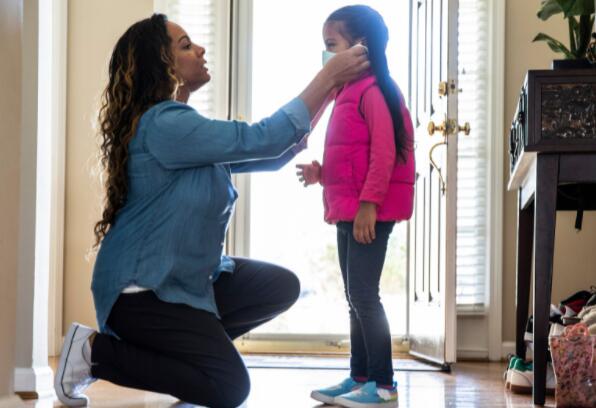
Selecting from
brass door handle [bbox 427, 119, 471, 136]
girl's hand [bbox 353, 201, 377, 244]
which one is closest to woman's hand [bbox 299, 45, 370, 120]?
girl's hand [bbox 353, 201, 377, 244]

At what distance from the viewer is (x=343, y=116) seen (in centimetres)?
271

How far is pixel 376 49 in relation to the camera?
273cm

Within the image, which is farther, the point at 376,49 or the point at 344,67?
the point at 376,49

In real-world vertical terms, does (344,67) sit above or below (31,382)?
above

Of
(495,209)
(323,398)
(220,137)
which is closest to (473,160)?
(495,209)

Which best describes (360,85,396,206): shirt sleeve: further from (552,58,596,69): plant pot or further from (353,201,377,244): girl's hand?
(552,58,596,69): plant pot

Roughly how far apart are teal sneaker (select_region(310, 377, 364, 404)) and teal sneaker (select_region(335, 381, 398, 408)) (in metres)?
0.08

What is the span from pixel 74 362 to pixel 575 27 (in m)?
1.88

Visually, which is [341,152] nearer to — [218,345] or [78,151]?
[218,345]

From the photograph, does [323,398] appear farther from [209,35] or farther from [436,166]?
[209,35]

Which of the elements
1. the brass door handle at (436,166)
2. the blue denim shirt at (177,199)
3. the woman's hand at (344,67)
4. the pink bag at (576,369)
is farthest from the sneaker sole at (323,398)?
the brass door handle at (436,166)

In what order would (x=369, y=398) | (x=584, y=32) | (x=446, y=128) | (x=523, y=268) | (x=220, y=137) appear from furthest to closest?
(x=446, y=128) < (x=523, y=268) < (x=584, y=32) < (x=369, y=398) < (x=220, y=137)

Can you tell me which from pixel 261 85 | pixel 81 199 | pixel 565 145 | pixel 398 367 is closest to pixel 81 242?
pixel 81 199

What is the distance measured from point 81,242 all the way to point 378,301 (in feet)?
6.44
